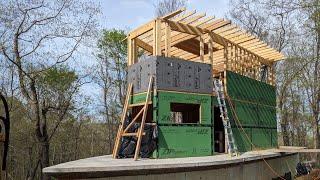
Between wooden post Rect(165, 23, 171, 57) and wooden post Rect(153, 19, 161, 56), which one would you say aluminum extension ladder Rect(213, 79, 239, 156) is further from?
wooden post Rect(153, 19, 161, 56)

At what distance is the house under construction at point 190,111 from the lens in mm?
8973

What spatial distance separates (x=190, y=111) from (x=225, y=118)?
91.6 inches

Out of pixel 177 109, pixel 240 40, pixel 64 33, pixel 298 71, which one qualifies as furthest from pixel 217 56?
pixel 298 71

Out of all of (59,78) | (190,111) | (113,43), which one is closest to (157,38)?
(190,111)

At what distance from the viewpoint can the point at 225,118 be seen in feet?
39.1

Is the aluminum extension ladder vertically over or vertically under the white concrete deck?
over

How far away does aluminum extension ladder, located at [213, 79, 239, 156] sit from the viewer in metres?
11.6

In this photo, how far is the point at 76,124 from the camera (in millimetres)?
31781

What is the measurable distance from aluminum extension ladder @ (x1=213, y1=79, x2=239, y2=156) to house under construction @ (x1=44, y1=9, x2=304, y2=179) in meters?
0.03

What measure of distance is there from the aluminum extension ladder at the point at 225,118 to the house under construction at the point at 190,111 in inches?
1.0

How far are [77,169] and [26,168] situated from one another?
22533 millimetres

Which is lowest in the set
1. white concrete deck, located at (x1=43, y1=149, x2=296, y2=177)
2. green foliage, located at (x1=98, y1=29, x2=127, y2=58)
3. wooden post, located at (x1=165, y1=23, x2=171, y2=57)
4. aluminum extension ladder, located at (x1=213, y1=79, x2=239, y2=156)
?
white concrete deck, located at (x1=43, y1=149, x2=296, y2=177)

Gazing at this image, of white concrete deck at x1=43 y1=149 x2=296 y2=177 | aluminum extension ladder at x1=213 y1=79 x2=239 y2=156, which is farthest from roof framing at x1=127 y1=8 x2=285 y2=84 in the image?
white concrete deck at x1=43 y1=149 x2=296 y2=177

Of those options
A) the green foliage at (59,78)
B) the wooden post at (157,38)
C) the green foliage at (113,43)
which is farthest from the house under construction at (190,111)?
the green foliage at (113,43)
